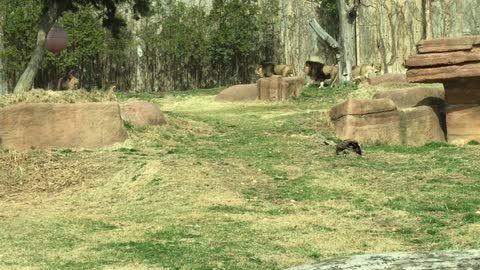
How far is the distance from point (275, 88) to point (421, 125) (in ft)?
21.9

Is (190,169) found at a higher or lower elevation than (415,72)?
lower

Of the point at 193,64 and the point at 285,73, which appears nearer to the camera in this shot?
the point at 285,73

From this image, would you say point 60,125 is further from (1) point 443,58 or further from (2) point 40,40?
(2) point 40,40

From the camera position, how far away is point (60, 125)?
12430mm

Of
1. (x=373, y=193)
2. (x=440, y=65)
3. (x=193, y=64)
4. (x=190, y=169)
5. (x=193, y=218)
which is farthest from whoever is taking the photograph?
(x=193, y=64)

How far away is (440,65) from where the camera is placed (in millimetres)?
13273

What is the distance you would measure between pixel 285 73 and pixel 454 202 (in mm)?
16571

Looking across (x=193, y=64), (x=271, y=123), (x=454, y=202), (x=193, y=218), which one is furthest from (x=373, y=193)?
(x=193, y=64)

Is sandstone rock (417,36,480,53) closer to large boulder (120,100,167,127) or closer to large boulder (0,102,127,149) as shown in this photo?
large boulder (120,100,167,127)

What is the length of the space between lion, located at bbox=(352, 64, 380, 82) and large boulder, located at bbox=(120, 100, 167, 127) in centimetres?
1011

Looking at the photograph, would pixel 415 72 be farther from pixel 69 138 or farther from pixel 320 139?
pixel 69 138

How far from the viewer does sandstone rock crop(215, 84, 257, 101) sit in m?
21.2

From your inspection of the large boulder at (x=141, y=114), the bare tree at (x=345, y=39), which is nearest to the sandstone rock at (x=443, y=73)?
the large boulder at (x=141, y=114)

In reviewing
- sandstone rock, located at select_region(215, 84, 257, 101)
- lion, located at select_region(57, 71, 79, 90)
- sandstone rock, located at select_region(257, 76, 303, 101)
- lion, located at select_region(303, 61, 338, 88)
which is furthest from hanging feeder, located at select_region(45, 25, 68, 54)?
lion, located at select_region(303, 61, 338, 88)
